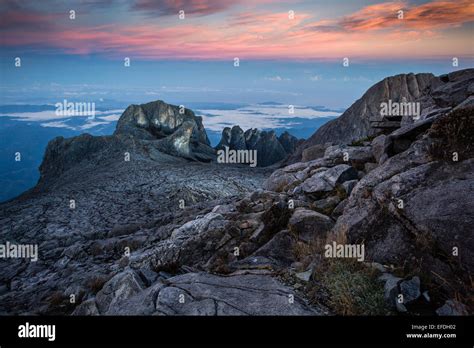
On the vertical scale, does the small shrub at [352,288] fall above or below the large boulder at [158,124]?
below

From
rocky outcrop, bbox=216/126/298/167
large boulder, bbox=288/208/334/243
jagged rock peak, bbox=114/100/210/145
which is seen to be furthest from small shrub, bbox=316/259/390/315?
rocky outcrop, bbox=216/126/298/167

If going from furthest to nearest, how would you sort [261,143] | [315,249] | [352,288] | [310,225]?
[261,143], [310,225], [315,249], [352,288]

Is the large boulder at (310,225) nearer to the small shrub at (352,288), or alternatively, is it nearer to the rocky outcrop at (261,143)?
the small shrub at (352,288)

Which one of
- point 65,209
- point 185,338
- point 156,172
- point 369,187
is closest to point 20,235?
point 65,209

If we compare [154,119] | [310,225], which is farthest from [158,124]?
[310,225]

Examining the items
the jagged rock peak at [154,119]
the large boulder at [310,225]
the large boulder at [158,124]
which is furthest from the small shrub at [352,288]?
the jagged rock peak at [154,119]

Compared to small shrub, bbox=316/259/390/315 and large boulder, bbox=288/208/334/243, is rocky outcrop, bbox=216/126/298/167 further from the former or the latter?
small shrub, bbox=316/259/390/315

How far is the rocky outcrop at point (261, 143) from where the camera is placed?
10038cm

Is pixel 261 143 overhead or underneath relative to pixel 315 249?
overhead

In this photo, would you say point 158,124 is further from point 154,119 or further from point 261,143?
point 261,143

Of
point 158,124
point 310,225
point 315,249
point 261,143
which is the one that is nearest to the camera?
point 315,249

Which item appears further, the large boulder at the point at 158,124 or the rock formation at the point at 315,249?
the large boulder at the point at 158,124

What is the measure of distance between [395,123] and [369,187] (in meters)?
11.6

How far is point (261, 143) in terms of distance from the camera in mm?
103375
